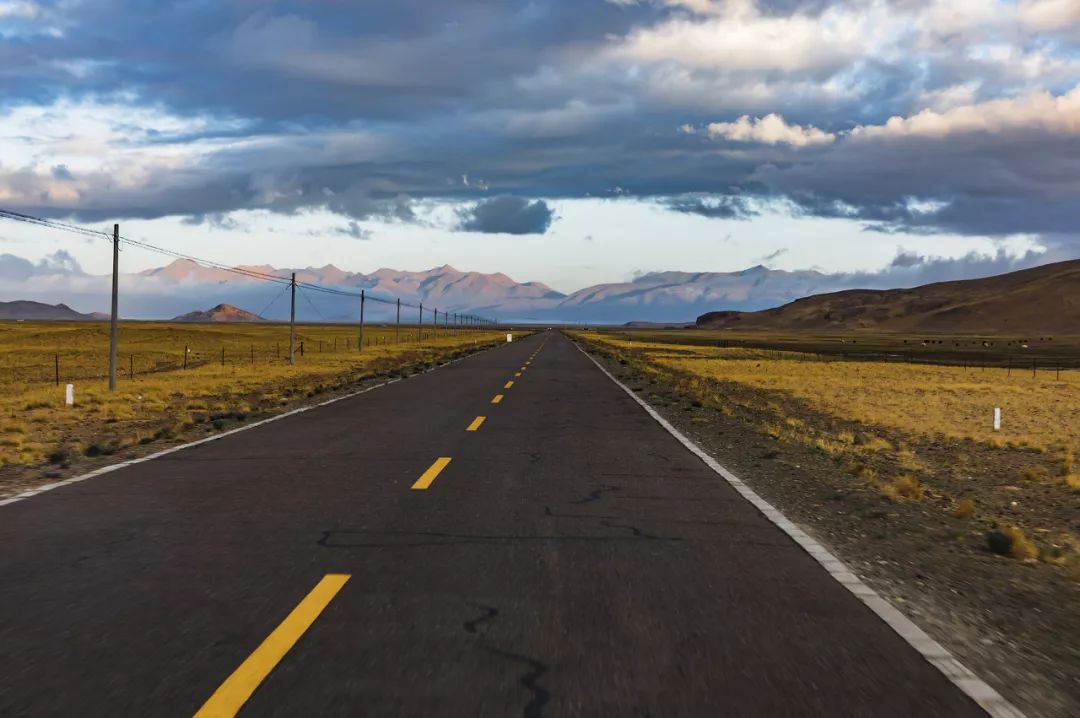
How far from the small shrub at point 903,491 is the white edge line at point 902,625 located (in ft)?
5.44

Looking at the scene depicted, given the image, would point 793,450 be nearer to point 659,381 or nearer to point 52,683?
point 52,683

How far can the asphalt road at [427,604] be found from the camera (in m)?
3.83

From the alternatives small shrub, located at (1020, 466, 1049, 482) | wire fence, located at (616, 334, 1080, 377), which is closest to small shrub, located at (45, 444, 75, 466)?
small shrub, located at (1020, 466, 1049, 482)

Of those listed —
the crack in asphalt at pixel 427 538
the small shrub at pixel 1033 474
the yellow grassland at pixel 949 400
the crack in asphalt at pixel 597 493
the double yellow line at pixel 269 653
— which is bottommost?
the yellow grassland at pixel 949 400

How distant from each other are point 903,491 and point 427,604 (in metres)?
6.71

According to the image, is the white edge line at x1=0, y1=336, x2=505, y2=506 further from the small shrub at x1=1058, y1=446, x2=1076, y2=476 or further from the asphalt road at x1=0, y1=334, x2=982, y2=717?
the small shrub at x1=1058, y1=446, x2=1076, y2=476

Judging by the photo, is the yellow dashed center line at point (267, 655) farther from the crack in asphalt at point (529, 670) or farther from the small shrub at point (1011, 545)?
the small shrub at point (1011, 545)

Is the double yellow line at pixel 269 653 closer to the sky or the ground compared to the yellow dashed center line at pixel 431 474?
closer to the sky

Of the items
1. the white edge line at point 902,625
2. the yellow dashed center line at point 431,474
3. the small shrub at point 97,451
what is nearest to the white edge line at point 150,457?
the small shrub at point 97,451

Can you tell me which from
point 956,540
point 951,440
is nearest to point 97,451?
point 956,540

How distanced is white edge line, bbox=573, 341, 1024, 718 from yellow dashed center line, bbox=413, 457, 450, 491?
3.46 m

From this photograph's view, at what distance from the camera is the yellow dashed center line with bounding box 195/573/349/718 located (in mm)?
3664

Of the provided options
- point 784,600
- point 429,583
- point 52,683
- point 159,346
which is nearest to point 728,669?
point 784,600

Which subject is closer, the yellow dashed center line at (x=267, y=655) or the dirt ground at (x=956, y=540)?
the yellow dashed center line at (x=267, y=655)
